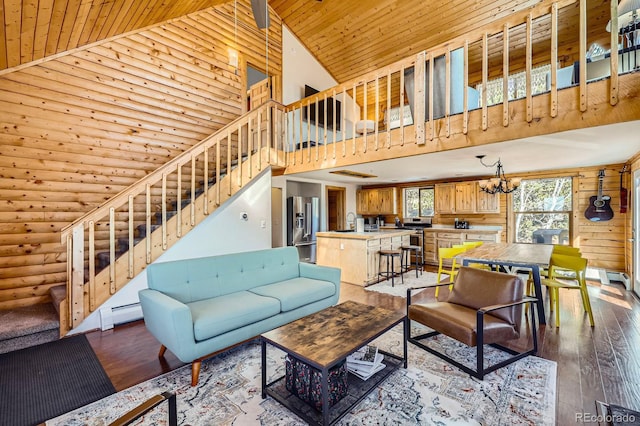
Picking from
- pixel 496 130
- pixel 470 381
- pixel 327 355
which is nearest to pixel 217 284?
pixel 327 355

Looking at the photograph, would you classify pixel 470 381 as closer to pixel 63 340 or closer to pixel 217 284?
pixel 217 284

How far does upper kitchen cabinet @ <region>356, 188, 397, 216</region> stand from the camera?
8.09 metres

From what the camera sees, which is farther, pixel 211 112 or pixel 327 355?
pixel 211 112

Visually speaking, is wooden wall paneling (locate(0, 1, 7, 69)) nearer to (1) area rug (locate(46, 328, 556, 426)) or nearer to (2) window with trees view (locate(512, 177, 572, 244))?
(1) area rug (locate(46, 328, 556, 426))

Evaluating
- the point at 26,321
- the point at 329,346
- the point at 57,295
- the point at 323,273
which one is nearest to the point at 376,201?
the point at 323,273

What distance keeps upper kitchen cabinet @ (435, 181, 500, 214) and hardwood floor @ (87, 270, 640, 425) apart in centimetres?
282

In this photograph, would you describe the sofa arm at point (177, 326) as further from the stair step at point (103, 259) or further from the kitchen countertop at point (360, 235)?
the kitchen countertop at point (360, 235)

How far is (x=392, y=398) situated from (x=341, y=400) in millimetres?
399

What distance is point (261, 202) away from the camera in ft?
16.8

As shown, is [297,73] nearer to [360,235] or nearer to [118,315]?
[360,235]

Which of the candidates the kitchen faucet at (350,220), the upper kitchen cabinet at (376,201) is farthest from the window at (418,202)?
the kitchen faucet at (350,220)

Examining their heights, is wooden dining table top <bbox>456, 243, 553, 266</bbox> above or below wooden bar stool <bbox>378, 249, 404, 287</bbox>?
above

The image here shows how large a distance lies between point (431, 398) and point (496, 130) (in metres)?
2.59

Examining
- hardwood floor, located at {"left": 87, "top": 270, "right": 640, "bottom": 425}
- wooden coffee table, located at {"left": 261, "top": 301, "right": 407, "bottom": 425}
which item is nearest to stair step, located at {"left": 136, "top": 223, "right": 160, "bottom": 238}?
hardwood floor, located at {"left": 87, "top": 270, "right": 640, "bottom": 425}
